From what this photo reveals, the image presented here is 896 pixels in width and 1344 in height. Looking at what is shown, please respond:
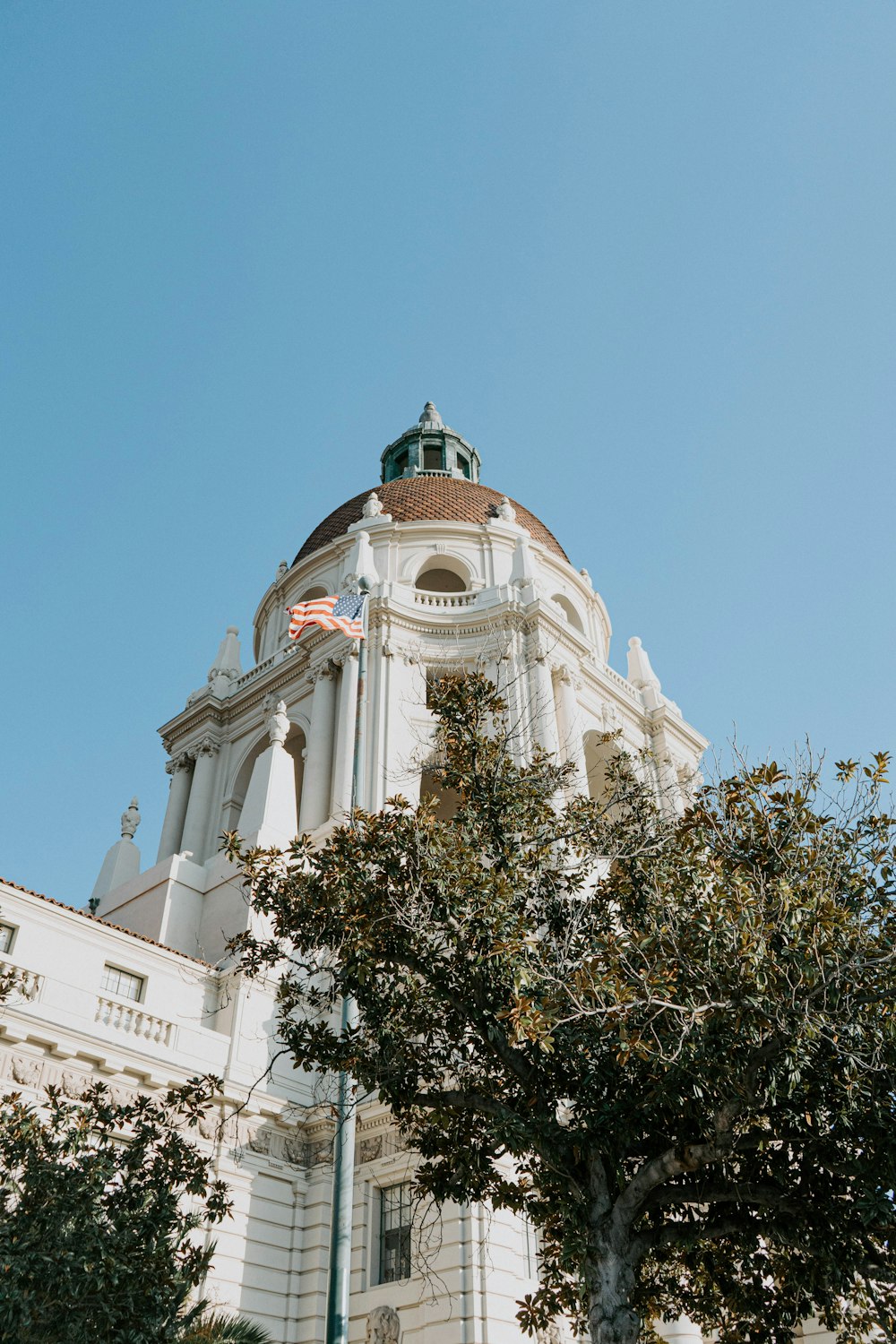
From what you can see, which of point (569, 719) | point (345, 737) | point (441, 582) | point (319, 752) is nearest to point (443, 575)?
point (441, 582)

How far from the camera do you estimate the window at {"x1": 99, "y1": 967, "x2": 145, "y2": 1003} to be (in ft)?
66.8

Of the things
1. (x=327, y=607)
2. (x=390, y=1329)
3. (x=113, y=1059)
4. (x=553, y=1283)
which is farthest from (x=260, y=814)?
(x=553, y=1283)

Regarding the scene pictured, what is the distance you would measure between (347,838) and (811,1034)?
5930 millimetres

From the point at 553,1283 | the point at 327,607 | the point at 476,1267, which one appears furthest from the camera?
the point at 327,607

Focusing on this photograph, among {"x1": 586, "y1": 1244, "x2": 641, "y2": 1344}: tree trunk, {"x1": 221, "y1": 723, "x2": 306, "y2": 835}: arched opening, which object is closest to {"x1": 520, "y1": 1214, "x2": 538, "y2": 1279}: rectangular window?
{"x1": 586, "y1": 1244, "x2": 641, "y2": 1344}: tree trunk

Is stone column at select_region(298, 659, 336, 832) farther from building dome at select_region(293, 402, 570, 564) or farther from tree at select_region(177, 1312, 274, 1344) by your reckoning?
tree at select_region(177, 1312, 274, 1344)

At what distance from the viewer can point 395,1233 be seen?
20500mm

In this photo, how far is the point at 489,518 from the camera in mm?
40812

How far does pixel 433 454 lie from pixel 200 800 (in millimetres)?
20866

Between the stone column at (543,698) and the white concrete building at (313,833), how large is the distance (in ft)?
0.28

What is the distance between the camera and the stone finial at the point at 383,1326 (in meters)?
18.9

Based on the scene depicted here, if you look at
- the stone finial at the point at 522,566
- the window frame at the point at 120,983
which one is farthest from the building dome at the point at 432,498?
the window frame at the point at 120,983

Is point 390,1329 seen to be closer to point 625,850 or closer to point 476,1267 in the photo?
point 476,1267

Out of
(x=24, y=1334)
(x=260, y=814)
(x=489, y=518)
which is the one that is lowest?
(x=24, y=1334)
